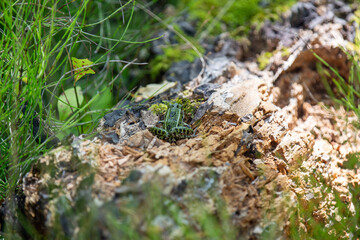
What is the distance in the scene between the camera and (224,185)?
1.66m

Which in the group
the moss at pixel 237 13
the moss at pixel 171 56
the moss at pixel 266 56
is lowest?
the moss at pixel 171 56

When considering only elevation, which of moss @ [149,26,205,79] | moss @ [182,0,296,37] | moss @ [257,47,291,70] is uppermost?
moss @ [182,0,296,37]

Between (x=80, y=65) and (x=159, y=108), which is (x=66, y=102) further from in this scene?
(x=159, y=108)

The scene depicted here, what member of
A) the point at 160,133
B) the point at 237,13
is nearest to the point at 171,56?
the point at 237,13

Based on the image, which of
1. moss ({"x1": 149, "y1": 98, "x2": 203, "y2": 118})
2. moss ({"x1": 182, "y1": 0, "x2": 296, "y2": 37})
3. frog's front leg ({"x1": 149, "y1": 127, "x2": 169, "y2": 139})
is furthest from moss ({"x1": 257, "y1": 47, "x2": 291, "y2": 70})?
frog's front leg ({"x1": 149, "y1": 127, "x2": 169, "y2": 139})

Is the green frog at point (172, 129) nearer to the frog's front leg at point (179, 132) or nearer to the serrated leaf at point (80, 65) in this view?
the frog's front leg at point (179, 132)

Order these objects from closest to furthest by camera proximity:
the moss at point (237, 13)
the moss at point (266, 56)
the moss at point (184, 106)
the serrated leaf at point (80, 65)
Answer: the serrated leaf at point (80, 65)
the moss at point (184, 106)
the moss at point (266, 56)
the moss at point (237, 13)

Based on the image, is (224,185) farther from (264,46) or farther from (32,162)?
(264,46)

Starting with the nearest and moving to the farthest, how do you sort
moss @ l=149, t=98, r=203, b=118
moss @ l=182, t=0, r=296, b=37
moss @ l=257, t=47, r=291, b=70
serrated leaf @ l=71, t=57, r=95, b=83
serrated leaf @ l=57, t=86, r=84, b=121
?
serrated leaf @ l=71, t=57, r=95, b=83 → moss @ l=149, t=98, r=203, b=118 → serrated leaf @ l=57, t=86, r=84, b=121 → moss @ l=257, t=47, r=291, b=70 → moss @ l=182, t=0, r=296, b=37

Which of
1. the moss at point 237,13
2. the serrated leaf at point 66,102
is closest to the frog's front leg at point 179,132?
the serrated leaf at point 66,102

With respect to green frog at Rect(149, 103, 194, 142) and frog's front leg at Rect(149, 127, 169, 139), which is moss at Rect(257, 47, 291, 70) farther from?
frog's front leg at Rect(149, 127, 169, 139)

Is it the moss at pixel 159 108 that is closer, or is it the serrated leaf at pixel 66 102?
the moss at pixel 159 108

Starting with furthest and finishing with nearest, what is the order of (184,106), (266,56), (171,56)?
(171,56) → (266,56) → (184,106)

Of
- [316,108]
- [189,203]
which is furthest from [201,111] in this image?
[316,108]
